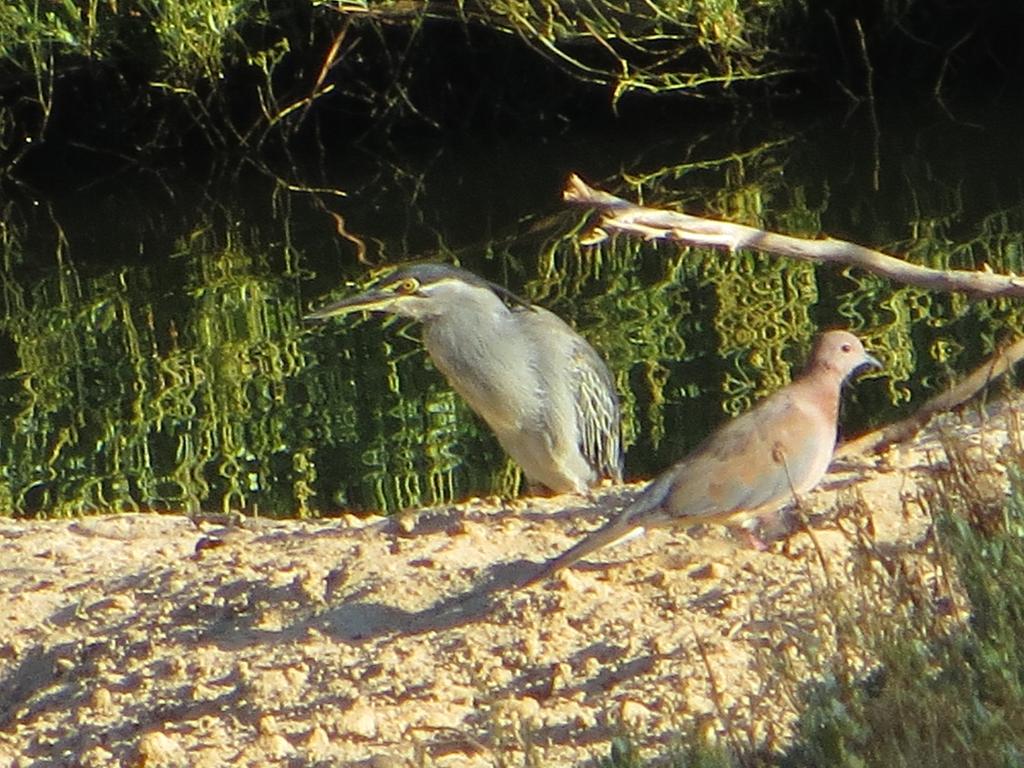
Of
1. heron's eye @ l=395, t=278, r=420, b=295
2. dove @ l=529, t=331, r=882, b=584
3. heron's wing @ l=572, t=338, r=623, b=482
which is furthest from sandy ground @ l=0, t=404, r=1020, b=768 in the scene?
heron's eye @ l=395, t=278, r=420, b=295

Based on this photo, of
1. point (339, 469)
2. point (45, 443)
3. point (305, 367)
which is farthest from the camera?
point (305, 367)

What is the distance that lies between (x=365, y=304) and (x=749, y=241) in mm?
2039

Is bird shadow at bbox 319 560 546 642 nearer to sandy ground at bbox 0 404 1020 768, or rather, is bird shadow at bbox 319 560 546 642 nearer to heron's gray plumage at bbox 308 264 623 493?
sandy ground at bbox 0 404 1020 768

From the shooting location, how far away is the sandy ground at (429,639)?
4496 millimetres

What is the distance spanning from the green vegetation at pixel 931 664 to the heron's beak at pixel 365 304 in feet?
11.9

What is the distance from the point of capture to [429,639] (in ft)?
16.6

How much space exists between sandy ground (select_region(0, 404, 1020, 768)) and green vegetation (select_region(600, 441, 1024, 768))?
98 millimetres

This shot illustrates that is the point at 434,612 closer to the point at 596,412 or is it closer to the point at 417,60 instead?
the point at 596,412

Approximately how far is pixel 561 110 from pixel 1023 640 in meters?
15.1

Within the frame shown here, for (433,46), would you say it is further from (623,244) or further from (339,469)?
(339,469)

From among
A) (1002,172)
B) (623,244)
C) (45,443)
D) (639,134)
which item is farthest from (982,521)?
(639,134)

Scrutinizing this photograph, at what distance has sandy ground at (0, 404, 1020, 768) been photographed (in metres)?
4.50

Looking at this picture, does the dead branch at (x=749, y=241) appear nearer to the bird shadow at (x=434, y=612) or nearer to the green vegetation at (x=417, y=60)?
the bird shadow at (x=434, y=612)

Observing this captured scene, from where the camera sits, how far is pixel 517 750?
14.3 ft
